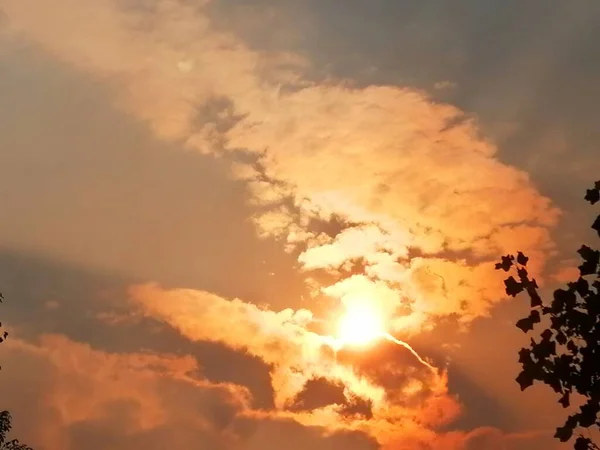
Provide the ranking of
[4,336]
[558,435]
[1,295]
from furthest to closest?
[1,295]
[4,336]
[558,435]

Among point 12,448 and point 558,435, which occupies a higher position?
point 12,448

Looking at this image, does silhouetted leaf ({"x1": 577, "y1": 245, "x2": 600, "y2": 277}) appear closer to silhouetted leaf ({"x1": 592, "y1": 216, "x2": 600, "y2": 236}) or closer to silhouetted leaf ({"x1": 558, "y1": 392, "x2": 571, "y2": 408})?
silhouetted leaf ({"x1": 592, "y1": 216, "x2": 600, "y2": 236})

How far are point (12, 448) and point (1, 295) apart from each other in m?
10.8

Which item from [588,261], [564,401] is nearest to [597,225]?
[588,261]

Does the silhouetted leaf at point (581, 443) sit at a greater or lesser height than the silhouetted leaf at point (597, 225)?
lesser

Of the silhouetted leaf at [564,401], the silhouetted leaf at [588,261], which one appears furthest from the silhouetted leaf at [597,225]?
the silhouetted leaf at [564,401]

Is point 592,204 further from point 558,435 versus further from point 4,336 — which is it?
point 4,336

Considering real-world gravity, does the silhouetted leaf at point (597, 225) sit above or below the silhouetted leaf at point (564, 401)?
above

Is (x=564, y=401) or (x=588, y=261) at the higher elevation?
(x=588, y=261)

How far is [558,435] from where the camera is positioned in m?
15.4

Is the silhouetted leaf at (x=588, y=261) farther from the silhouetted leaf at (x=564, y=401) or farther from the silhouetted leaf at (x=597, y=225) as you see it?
the silhouetted leaf at (x=564, y=401)

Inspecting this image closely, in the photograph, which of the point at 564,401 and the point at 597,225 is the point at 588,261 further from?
Answer: the point at 564,401

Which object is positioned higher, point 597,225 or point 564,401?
point 597,225

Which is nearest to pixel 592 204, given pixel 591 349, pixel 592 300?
pixel 592 300
